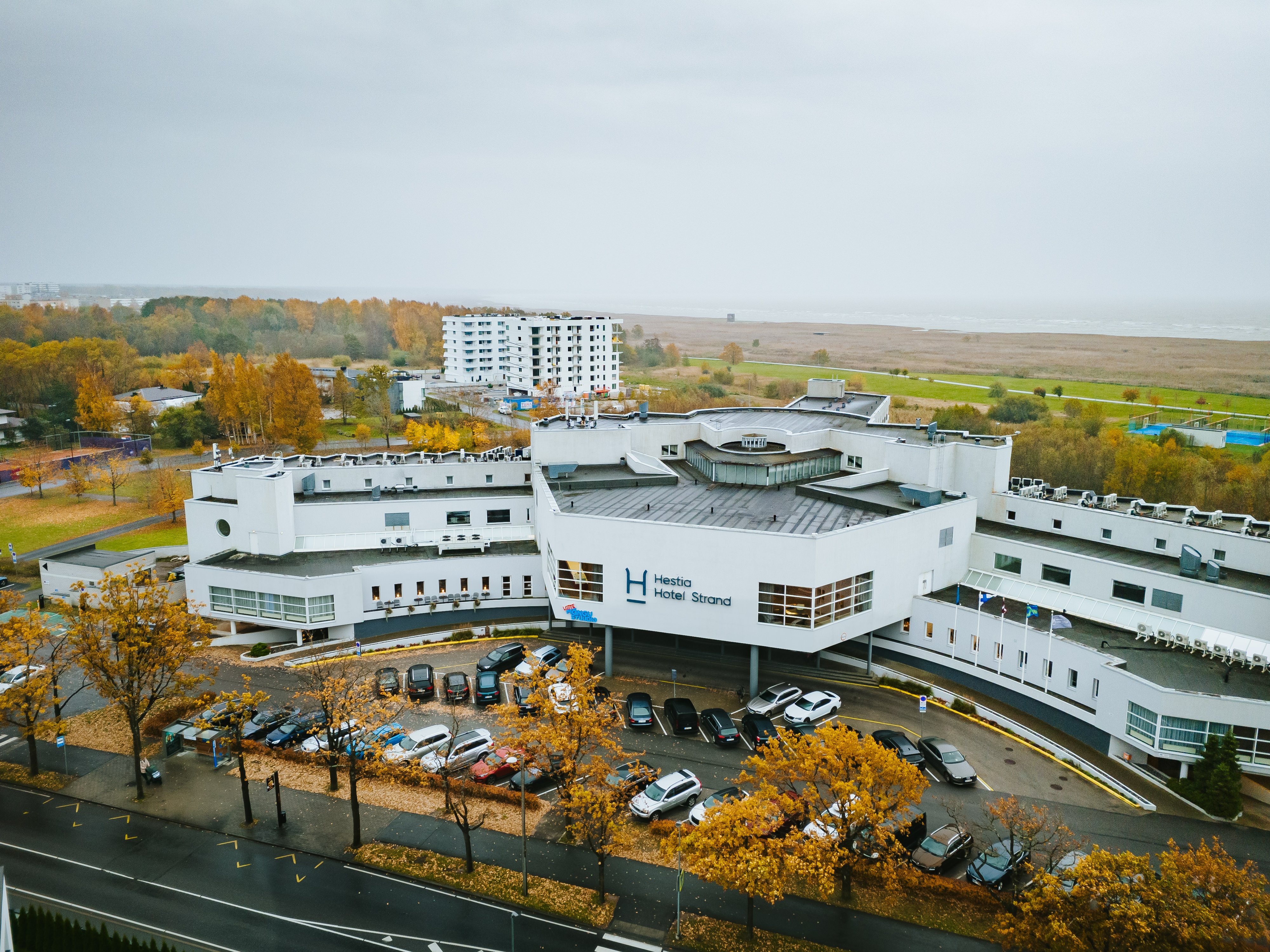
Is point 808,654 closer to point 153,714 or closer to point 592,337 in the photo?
point 153,714

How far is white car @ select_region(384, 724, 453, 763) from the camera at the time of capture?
3434cm

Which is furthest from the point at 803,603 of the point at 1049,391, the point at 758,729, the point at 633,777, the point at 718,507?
the point at 1049,391

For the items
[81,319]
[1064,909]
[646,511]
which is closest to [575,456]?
[646,511]

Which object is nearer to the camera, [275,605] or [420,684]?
[420,684]

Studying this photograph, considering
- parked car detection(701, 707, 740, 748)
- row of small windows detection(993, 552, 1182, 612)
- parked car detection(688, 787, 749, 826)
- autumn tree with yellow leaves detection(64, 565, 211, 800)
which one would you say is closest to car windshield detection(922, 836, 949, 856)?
parked car detection(688, 787, 749, 826)

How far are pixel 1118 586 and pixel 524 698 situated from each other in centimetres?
3267

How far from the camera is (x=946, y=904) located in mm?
26406

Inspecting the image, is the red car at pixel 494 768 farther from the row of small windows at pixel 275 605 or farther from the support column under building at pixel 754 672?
the row of small windows at pixel 275 605

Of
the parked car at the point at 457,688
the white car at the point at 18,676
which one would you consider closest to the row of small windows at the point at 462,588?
the parked car at the point at 457,688

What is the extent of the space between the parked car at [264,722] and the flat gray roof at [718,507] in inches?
705

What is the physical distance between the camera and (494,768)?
1342 inches

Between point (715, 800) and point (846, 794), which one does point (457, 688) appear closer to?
point (715, 800)

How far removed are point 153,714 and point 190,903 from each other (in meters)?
15.2

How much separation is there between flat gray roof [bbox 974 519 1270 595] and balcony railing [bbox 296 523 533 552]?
105 ft
